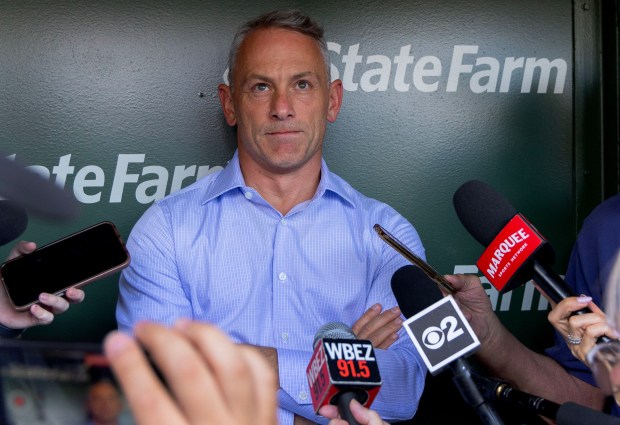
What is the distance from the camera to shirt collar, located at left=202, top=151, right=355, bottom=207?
272 cm

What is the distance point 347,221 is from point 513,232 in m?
0.97

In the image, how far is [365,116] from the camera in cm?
311

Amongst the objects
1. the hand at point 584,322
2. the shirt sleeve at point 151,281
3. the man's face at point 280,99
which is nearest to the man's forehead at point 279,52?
the man's face at point 280,99

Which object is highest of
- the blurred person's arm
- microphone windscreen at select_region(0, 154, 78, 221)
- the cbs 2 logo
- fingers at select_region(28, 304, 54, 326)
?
microphone windscreen at select_region(0, 154, 78, 221)

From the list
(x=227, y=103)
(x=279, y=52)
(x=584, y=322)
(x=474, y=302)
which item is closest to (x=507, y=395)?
(x=584, y=322)

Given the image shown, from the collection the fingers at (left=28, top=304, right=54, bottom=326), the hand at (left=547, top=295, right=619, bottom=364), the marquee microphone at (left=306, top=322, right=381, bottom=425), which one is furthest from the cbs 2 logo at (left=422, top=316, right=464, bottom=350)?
the fingers at (left=28, top=304, right=54, bottom=326)

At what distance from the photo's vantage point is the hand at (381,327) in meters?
2.39

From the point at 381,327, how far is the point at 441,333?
92 cm

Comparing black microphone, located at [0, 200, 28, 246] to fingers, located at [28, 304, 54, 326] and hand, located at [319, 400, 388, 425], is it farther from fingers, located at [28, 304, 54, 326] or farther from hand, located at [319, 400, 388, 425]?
hand, located at [319, 400, 388, 425]

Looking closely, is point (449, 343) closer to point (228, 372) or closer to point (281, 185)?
point (228, 372)

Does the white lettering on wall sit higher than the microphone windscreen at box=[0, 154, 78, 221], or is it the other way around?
the microphone windscreen at box=[0, 154, 78, 221]

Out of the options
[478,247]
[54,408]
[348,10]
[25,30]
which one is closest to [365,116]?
[348,10]

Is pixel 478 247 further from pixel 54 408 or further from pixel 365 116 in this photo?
pixel 54 408

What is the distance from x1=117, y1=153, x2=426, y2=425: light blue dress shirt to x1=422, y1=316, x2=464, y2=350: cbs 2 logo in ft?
3.04
